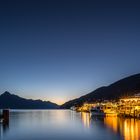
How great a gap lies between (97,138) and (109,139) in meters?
2.97

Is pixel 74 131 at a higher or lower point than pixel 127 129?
lower

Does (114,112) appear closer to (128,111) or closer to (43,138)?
(128,111)

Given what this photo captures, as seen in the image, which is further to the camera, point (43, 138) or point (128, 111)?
point (128, 111)

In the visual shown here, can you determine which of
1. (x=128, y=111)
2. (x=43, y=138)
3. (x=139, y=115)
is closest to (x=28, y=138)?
(x=43, y=138)

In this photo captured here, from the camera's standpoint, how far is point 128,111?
12031 cm

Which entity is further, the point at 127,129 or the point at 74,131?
the point at 74,131

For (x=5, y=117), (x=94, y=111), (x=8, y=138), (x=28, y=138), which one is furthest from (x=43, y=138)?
(x=94, y=111)

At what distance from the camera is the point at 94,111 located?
6176 inches

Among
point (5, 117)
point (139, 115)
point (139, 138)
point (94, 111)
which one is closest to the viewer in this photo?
point (139, 138)

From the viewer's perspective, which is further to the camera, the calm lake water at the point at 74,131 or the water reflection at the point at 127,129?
the calm lake water at the point at 74,131

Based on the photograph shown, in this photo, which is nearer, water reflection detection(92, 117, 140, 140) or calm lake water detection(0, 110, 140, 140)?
water reflection detection(92, 117, 140, 140)

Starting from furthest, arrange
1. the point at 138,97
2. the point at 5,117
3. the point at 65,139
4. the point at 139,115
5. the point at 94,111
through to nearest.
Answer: the point at 94,111 → the point at 138,97 → the point at 139,115 → the point at 5,117 → the point at 65,139

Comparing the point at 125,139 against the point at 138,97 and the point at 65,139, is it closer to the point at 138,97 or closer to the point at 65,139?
the point at 65,139

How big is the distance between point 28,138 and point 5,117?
30852 mm
